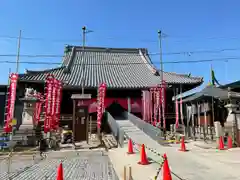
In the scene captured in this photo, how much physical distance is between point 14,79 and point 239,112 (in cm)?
1575

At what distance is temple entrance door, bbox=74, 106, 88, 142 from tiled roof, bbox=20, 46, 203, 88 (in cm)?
681

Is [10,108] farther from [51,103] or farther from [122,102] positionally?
[122,102]

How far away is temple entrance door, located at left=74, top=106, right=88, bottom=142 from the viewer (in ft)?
50.1

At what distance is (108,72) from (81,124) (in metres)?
12.6

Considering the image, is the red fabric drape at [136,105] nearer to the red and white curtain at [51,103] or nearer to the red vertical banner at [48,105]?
the red and white curtain at [51,103]

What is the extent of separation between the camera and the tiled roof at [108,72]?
22938 mm

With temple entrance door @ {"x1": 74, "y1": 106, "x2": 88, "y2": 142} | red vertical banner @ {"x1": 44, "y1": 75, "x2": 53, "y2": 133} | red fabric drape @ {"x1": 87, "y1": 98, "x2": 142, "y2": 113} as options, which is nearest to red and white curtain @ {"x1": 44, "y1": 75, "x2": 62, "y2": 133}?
red vertical banner @ {"x1": 44, "y1": 75, "x2": 53, "y2": 133}

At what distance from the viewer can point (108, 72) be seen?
2683 centimetres

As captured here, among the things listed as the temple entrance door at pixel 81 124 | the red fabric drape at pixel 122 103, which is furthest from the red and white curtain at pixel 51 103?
the red fabric drape at pixel 122 103

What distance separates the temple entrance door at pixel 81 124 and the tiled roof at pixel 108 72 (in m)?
6.81

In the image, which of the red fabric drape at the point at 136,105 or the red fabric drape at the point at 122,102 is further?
the red fabric drape at the point at 136,105

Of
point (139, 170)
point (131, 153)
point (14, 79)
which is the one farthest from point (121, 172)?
point (14, 79)

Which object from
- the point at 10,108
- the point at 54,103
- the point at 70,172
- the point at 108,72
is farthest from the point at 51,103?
the point at 108,72

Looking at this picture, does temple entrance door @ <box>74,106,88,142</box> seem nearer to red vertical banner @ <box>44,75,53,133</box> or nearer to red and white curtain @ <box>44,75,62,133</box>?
red and white curtain @ <box>44,75,62,133</box>
